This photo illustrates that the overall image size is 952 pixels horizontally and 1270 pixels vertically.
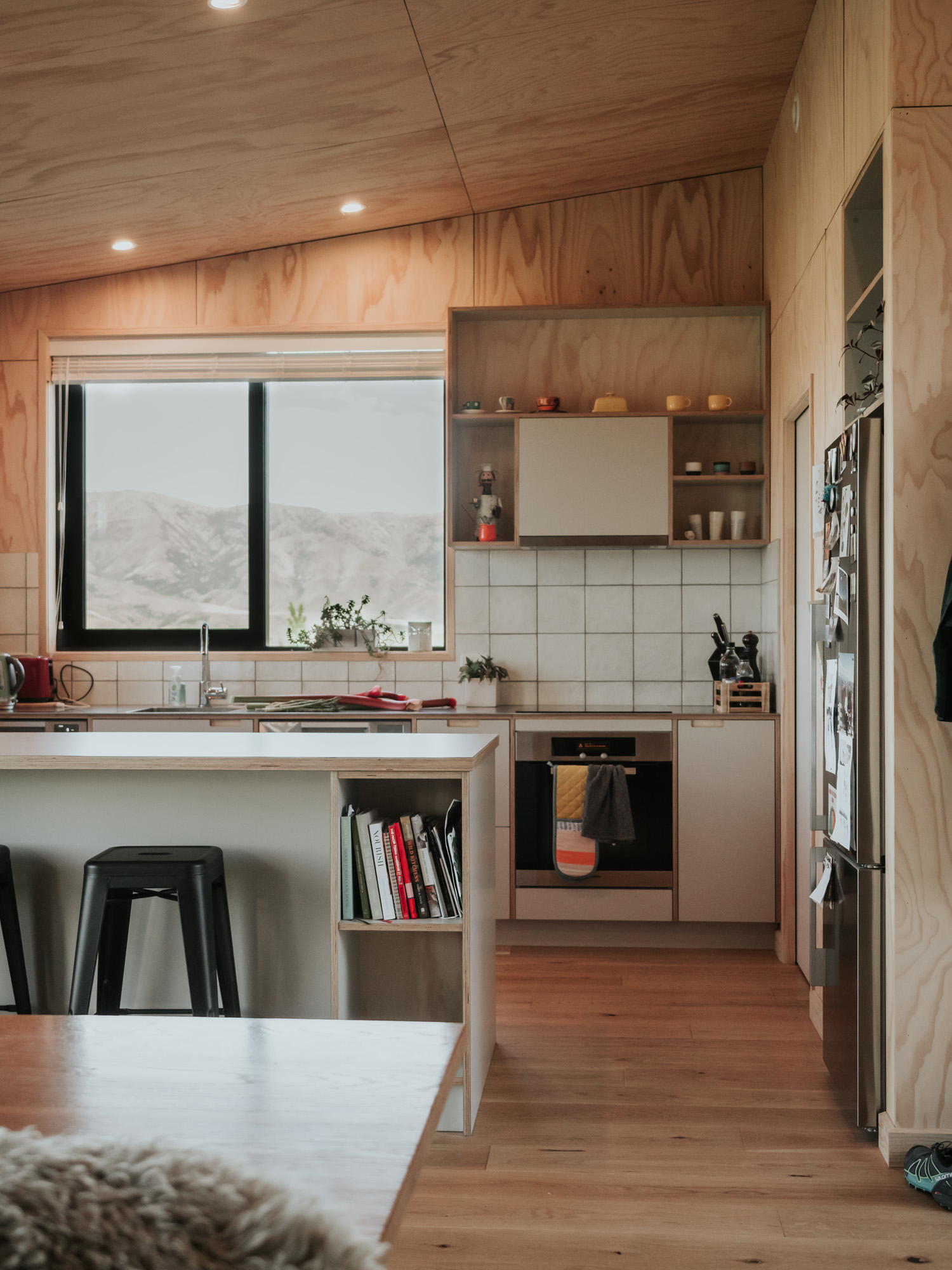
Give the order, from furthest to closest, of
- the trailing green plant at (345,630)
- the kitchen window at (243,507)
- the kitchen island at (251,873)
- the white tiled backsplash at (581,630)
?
the kitchen window at (243,507)
the trailing green plant at (345,630)
the white tiled backsplash at (581,630)
the kitchen island at (251,873)

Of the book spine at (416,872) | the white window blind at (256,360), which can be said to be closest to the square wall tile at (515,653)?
the white window blind at (256,360)

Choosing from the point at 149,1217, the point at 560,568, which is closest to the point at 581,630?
the point at 560,568

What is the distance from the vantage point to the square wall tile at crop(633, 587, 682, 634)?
461 cm

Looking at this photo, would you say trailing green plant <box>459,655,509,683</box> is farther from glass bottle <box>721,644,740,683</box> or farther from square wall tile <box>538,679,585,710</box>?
glass bottle <box>721,644,740,683</box>

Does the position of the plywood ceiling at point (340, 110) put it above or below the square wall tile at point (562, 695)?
above

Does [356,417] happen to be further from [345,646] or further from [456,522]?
[345,646]

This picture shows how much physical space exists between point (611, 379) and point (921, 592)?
2517 millimetres

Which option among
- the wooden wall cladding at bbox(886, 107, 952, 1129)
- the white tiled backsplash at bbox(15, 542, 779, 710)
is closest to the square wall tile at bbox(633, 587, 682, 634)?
the white tiled backsplash at bbox(15, 542, 779, 710)

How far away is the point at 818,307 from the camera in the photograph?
3.31 metres

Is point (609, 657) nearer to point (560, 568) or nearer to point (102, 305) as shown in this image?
point (560, 568)

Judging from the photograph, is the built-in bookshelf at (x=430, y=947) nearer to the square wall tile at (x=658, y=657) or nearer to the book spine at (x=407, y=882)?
the book spine at (x=407, y=882)

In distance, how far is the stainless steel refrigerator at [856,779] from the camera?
239cm

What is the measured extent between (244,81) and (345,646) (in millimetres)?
2321

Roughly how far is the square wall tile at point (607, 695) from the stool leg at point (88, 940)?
103 inches
